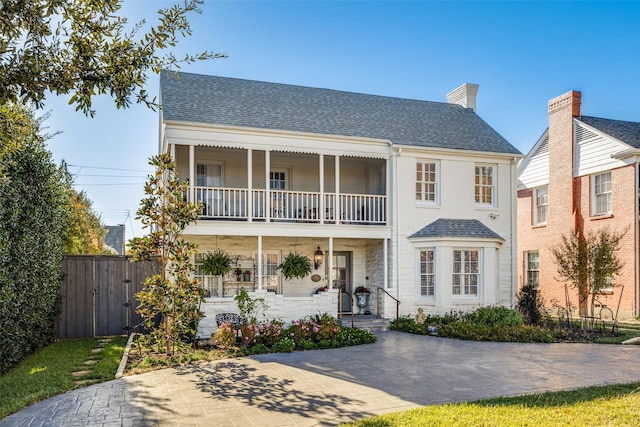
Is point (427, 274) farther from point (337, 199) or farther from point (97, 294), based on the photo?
point (97, 294)

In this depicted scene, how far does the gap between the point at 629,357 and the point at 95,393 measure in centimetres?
1057

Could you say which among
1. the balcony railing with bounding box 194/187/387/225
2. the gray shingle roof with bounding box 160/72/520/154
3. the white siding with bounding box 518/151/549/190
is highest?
the gray shingle roof with bounding box 160/72/520/154

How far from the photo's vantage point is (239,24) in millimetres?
11352

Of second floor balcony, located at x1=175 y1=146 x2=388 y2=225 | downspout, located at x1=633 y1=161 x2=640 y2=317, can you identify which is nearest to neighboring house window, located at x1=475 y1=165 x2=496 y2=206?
second floor balcony, located at x1=175 y1=146 x2=388 y2=225

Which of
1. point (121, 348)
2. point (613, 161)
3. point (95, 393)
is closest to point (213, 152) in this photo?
point (121, 348)

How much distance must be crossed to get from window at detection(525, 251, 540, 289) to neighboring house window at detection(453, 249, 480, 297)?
25.8 feet

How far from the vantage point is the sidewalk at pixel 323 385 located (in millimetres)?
5973

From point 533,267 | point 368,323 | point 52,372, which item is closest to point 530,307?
point 368,323

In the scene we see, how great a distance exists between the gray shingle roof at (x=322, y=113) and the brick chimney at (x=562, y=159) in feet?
14.7

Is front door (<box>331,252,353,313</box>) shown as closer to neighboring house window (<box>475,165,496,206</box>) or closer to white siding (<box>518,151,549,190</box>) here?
neighboring house window (<box>475,165,496,206</box>)

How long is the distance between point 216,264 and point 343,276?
483 cm

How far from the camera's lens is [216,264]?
14.0 metres

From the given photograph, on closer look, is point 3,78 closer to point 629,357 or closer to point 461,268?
point 629,357

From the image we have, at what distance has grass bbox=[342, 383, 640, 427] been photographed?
562cm
